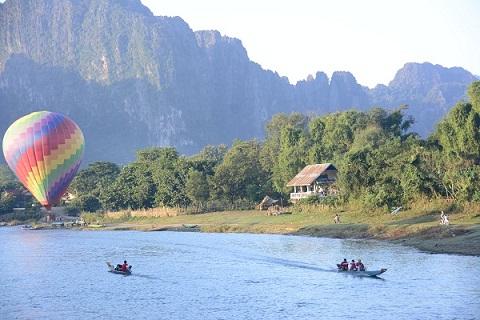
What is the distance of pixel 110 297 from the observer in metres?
41.9

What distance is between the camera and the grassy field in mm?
53500

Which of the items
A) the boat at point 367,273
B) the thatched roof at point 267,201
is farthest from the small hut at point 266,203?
the boat at point 367,273

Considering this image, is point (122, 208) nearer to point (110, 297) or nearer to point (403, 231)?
point (403, 231)

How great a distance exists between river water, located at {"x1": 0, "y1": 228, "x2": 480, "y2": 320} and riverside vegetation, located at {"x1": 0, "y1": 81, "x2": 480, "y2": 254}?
579 centimetres

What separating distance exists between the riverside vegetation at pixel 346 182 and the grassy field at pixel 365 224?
0.42 ft

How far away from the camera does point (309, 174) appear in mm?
94250

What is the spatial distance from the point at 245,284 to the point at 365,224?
2523 cm

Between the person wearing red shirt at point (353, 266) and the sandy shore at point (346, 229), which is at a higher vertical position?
the sandy shore at point (346, 229)

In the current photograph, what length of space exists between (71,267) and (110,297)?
1682 cm

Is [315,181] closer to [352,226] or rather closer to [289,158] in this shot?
[289,158]

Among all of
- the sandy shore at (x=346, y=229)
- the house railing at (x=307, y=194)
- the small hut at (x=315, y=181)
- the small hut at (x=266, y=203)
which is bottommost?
the sandy shore at (x=346, y=229)

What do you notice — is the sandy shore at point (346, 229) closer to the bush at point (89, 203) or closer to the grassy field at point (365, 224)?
the grassy field at point (365, 224)

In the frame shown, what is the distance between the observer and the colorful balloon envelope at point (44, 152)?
97.0 metres

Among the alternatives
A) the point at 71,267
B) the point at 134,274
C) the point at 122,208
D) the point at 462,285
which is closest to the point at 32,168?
the point at 122,208
